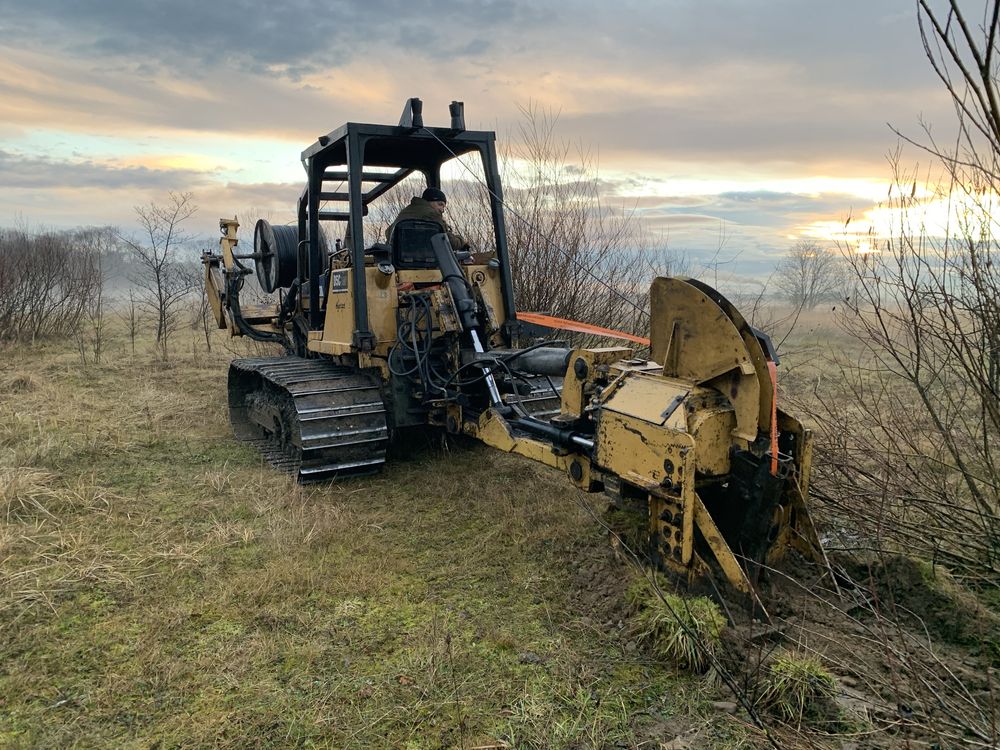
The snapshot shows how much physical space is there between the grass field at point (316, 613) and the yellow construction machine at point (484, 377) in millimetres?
522

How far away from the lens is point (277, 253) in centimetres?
723

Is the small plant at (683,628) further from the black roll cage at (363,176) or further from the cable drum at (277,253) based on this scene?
the cable drum at (277,253)

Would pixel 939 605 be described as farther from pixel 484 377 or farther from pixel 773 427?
pixel 484 377

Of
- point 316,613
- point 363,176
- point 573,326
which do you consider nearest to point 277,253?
point 363,176

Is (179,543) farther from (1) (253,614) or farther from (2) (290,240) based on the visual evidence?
(2) (290,240)

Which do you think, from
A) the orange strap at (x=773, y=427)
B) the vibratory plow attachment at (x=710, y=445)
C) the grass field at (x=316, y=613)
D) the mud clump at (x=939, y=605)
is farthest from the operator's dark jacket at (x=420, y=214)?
the mud clump at (x=939, y=605)

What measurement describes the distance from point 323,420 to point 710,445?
10.5ft

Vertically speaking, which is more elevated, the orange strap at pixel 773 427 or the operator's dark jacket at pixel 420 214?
the operator's dark jacket at pixel 420 214

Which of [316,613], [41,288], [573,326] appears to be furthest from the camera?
[41,288]

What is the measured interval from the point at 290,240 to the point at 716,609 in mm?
5864

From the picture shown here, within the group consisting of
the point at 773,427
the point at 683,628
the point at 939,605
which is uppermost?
the point at 773,427

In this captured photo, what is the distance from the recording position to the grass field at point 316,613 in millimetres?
2689

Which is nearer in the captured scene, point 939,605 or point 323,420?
point 939,605

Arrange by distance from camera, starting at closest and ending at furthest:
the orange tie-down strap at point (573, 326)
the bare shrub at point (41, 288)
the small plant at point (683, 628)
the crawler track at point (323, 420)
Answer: the small plant at point (683, 628) → the orange tie-down strap at point (573, 326) → the crawler track at point (323, 420) → the bare shrub at point (41, 288)
